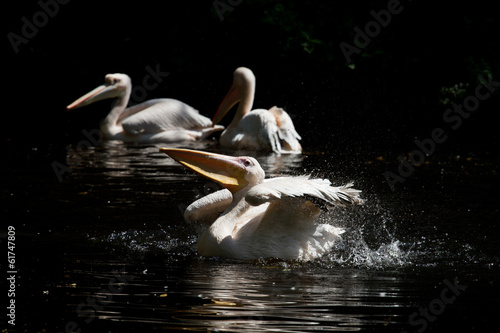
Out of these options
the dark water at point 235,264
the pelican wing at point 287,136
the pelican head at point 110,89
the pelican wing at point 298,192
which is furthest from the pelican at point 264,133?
the pelican wing at point 298,192

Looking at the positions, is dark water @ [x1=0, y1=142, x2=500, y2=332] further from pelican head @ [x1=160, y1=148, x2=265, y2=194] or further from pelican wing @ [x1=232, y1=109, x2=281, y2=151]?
pelican wing @ [x1=232, y1=109, x2=281, y2=151]

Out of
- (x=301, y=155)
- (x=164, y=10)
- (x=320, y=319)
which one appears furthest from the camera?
(x=164, y=10)

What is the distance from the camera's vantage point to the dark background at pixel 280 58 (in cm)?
1155

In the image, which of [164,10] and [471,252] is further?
[164,10]

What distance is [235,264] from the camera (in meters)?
4.18

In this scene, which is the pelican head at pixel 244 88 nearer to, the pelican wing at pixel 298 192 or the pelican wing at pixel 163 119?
the pelican wing at pixel 163 119

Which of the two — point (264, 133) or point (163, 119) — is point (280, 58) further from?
point (264, 133)

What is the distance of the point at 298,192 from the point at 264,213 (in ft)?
1.46

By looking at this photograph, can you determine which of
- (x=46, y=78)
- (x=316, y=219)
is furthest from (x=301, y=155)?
(x=46, y=78)

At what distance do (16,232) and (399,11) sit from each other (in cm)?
886

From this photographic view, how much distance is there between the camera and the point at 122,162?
26.3 ft

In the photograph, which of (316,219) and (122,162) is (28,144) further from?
(316,219)

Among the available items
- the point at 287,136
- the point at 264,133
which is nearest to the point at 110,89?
Answer: the point at 264,133

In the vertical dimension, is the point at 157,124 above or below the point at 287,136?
below
